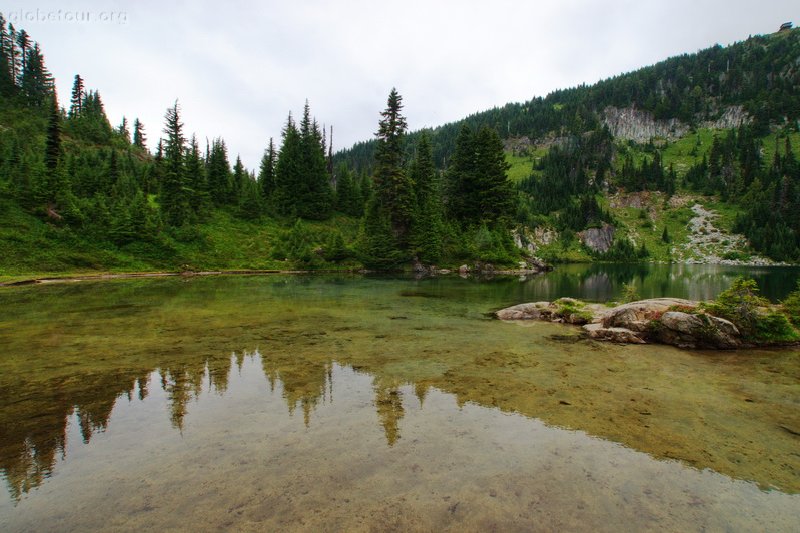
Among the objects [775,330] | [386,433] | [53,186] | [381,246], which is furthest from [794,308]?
[53,186]

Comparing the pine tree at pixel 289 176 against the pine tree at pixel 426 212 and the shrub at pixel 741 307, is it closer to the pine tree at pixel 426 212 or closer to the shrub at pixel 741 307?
the pine tree at pixel 426 212

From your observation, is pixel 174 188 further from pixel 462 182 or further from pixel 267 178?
pixel 462 182

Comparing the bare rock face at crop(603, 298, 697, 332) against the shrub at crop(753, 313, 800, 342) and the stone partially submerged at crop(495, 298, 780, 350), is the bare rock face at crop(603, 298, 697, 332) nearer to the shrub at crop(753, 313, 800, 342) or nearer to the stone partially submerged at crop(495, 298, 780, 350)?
the stone partially submerged at crop(495, 298, 780, 350)

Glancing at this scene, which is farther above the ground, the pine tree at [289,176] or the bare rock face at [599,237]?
the pine tree at [289,176]

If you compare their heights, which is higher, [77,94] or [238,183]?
[77,94]

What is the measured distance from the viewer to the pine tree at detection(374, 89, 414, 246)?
2285 inches

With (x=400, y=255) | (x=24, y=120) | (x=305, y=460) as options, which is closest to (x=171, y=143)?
(x=400, y=255)

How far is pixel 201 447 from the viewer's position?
6.83m

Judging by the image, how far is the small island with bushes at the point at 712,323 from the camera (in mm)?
14859

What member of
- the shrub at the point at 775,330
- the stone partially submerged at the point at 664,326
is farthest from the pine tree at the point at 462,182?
the shrub at the point at 775,330

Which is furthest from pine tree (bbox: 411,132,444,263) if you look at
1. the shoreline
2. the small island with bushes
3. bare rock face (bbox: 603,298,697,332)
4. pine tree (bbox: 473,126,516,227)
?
the small island with bushes

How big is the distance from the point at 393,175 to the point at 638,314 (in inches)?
1789

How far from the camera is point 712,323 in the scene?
589 inches

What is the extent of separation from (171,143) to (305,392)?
62812mm
